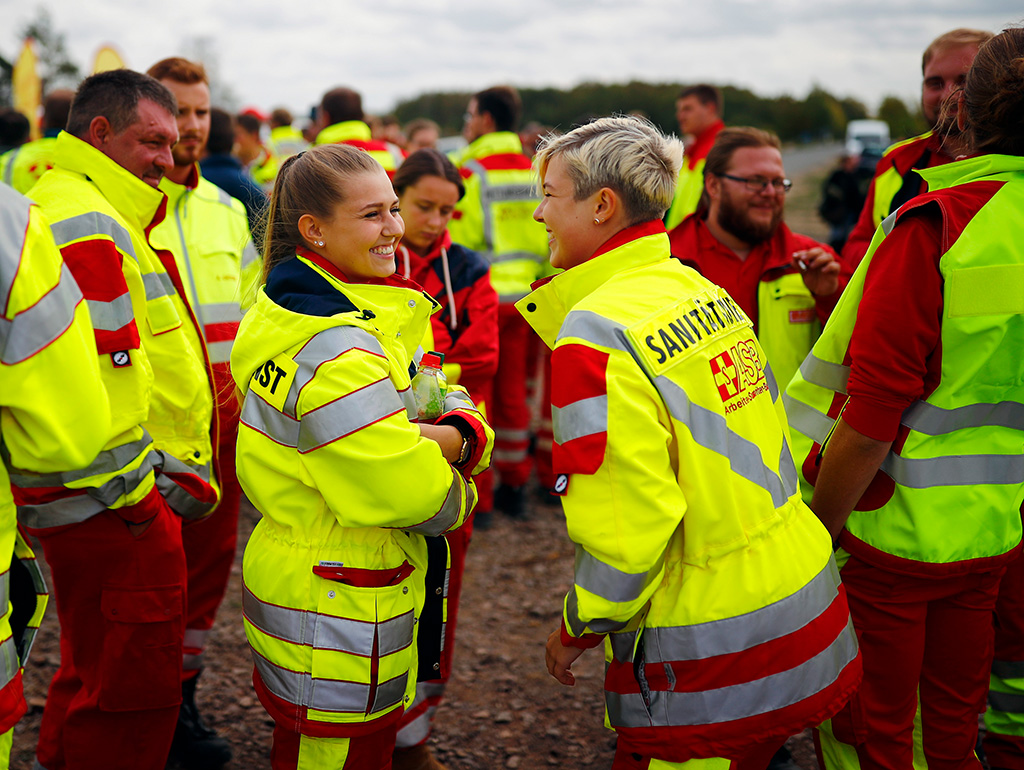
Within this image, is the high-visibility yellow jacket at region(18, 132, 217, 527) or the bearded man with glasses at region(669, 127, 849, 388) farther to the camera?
the bearded man with glasses at region(669, 127, 849, 388)

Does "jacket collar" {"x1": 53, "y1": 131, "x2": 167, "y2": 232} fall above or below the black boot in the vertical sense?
above

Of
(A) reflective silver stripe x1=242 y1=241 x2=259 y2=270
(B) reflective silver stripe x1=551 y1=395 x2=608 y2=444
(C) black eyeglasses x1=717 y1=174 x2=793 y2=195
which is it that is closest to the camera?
(B) reflective silver stripe x1=551 y1=395 x2=608 y2=444

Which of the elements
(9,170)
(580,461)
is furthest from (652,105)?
(580,461)

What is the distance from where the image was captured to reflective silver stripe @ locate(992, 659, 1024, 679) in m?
2.83

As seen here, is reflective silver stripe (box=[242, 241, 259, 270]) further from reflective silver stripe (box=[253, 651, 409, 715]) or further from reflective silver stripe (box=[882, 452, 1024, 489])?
reflective silver stripe (box=[882, 452, 1024, 489])

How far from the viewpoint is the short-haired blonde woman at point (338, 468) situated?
6.64ft

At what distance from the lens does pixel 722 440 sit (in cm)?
198

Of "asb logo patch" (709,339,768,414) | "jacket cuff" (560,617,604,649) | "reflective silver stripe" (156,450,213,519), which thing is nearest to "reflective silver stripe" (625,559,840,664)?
"jacket cuff" (560,617,604,649)

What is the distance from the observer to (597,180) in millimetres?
2164

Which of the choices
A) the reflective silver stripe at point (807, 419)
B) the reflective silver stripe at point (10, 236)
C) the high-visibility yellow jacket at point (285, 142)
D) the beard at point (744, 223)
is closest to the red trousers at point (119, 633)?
the reflective silver stripe at point (10, 236)

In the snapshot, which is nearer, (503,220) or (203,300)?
(203,300)

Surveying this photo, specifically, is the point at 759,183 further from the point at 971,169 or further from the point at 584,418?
the point at 584,418

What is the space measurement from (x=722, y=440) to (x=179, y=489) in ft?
6.32

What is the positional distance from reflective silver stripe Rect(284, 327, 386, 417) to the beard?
2.15 meters
